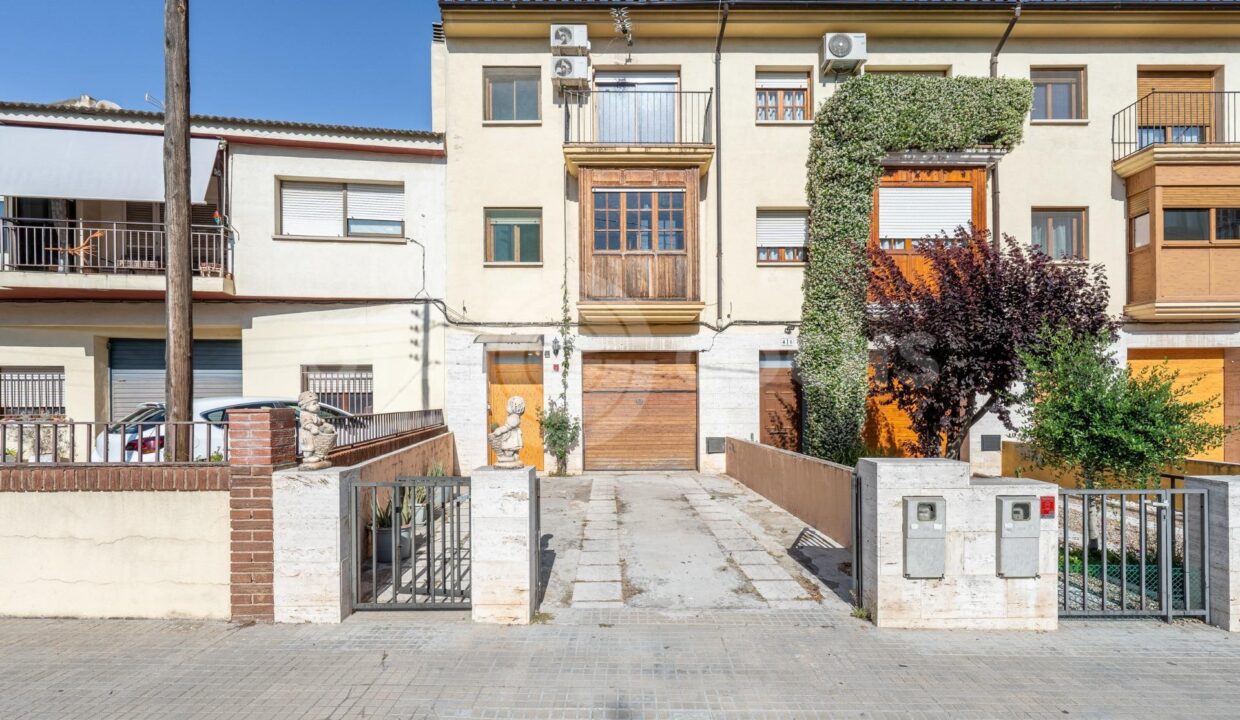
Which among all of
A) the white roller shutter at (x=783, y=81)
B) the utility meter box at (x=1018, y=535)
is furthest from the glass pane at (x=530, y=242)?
the utility meter box at (x=1018, y=535)

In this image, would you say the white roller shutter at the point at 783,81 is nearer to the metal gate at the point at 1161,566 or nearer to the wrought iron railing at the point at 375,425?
the wrought iron railing at the point at 375,425

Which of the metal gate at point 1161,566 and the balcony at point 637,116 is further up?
the balcony at point 637,116

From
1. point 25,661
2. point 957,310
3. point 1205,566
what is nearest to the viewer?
point 25,661

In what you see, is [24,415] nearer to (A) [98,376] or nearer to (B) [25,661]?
(A) [98,376]

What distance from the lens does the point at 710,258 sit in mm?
12773

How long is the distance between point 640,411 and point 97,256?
11.3 meters

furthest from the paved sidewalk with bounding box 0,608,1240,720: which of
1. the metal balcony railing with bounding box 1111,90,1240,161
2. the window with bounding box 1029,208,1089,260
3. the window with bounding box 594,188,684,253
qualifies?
the metal balcony railing with bounding box 1111,90,1240,161

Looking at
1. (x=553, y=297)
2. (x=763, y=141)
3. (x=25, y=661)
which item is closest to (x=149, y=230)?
(x=553, y=297)

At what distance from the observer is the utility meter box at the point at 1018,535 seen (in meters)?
4.62

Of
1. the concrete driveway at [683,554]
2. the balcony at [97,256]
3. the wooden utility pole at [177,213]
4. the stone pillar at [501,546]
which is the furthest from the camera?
the balcony at [97,256]

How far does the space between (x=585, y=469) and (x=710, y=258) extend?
18.1 ft

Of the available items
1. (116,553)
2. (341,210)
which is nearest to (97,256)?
(341,210)

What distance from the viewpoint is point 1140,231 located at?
12.4 meters

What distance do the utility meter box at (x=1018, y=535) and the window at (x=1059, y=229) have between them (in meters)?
10.8
